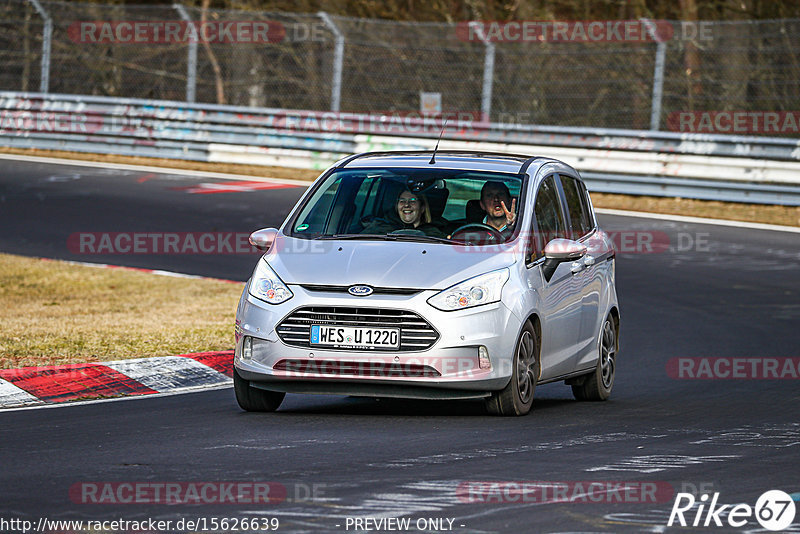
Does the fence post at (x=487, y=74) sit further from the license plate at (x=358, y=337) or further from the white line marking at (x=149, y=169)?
the license plate at (x=358, y=337)

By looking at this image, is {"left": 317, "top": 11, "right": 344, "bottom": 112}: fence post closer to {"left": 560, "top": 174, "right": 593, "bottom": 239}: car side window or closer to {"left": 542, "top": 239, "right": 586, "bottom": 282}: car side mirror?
{"left": 560, "top": 174, "right": 593, "bottom": 239}: car side window

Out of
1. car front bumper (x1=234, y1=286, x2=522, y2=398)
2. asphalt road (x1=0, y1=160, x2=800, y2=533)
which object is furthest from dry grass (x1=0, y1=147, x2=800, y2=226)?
car front bumper (x1=234, y1=286, x2=522, y2=398)

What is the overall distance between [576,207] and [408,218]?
1.71 metres

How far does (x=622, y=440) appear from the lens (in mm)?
8125

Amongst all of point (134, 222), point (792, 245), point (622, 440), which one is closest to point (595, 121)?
point (792, 245)

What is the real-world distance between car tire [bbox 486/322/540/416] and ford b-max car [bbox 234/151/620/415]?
1 centimetres

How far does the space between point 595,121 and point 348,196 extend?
16.6 m

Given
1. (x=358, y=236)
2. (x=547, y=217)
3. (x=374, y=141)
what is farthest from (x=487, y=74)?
(x=358, y=236)

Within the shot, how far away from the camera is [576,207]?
10.7 m

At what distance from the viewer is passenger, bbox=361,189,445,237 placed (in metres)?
9.44

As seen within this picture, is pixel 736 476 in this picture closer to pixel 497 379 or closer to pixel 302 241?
pixel 497 379

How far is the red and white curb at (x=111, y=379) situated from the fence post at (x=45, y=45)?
19.0m

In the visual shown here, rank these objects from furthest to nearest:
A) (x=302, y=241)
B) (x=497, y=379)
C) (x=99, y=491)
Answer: (x=302, y=241)
(x=497, y=379)
(x=99, y=491)

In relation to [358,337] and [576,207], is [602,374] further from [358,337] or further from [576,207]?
[358,337]
